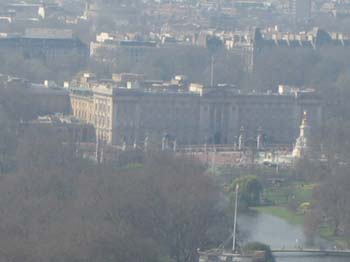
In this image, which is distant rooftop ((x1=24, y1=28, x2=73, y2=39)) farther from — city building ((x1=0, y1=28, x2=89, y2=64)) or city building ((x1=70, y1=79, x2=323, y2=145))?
city building ((x1=70, y1=79, x2=323, y2=145))

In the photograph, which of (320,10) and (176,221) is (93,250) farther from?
(320,10)

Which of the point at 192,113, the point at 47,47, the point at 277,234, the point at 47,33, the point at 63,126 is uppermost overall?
the point at 277,234

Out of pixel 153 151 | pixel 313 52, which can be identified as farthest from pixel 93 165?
pixel 313 52

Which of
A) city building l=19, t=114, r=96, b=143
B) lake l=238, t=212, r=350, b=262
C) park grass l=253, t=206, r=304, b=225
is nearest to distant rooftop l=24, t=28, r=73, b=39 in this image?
city building l=19, t=114, r=96, b=143

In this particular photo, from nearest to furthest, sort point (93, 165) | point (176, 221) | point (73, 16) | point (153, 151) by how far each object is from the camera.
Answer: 1. point (176, 221)
2. point (93, 165)
3. point (153, 151)
4. point (73, 16)

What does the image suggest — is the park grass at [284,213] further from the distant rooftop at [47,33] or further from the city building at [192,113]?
the distant rooftop at [47,33]

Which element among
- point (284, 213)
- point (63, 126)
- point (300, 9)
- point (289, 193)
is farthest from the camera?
point (300, 9)

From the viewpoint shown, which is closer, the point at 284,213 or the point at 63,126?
the point at 284,213

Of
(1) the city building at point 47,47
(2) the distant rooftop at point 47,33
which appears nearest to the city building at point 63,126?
(1) the city building at point 47,47

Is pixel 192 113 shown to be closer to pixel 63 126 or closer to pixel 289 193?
pixel 63 126

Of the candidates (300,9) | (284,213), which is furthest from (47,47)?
(300,9)
